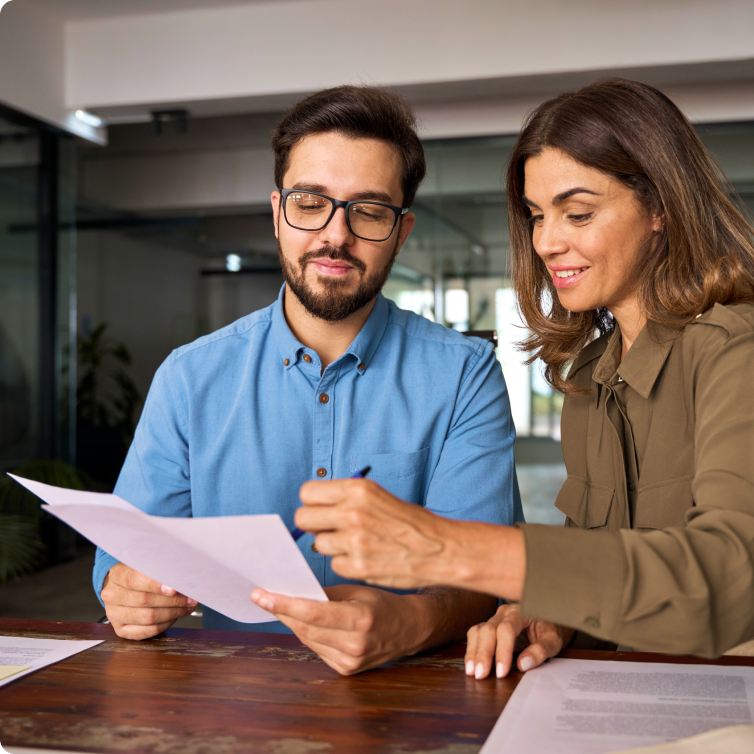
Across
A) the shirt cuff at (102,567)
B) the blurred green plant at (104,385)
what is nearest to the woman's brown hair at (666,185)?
the shirt cuff at (102,567)

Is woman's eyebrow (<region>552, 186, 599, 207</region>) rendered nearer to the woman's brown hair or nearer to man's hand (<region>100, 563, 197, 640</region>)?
the woman's brown hair

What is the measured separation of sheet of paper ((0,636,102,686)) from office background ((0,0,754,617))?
385cm

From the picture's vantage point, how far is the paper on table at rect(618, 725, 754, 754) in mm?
735

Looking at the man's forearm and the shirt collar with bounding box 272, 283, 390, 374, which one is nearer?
the man's forearm

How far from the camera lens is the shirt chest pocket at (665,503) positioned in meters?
1.22

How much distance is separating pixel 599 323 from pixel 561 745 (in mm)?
1010

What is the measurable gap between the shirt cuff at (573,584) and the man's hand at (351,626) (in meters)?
0.25

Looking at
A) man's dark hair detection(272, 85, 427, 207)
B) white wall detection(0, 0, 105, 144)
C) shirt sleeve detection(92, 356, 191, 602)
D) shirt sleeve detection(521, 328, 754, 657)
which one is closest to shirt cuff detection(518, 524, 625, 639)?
shirt sleeve detection(521, 328, 754, 657)

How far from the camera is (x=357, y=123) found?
163 centimetres

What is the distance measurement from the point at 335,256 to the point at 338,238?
0.04 meters

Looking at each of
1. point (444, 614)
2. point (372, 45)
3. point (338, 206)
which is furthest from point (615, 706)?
point (372, 45)

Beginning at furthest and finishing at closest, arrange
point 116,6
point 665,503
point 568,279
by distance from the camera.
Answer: point 116,6 → point 568,279 → point 665,503

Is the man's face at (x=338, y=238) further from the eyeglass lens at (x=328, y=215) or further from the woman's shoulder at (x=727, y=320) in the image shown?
the woman's shoulder at (x=727, y=320)

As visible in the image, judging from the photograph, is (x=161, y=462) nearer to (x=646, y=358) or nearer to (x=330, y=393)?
(x=330, y=393)
